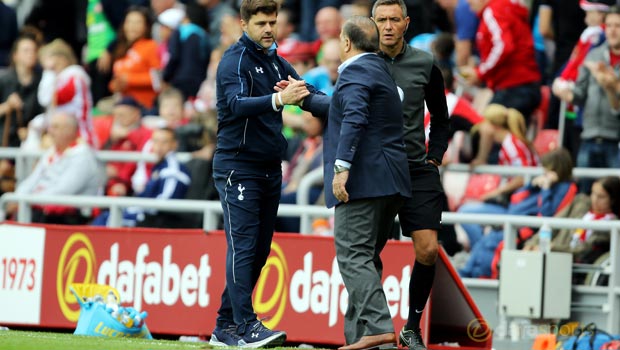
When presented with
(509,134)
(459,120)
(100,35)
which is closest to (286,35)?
(100,35)

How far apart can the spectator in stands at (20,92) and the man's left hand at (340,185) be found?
1014 cm

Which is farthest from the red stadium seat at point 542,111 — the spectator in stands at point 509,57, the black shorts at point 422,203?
the black shorts at point 422,203

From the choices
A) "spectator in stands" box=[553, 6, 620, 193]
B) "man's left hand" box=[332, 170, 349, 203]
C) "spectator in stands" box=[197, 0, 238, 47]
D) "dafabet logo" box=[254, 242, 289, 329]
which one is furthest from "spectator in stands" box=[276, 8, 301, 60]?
"man's left hand" box=[332, 170, 349, 203]

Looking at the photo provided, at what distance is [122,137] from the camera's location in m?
17.5

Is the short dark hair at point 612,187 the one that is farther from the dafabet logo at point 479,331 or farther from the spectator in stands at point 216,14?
the spectator in stands at point 216,14

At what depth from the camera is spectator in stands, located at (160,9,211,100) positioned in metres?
18.5

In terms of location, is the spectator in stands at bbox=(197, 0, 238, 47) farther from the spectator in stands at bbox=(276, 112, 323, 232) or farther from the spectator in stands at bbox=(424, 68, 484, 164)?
the spectator in stands at bbox=(424, 68, 484, 164)

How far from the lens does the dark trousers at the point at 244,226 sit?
9.91 meters

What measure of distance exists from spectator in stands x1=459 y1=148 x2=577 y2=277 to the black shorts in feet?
10.7

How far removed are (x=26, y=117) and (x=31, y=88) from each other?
0.38 metres

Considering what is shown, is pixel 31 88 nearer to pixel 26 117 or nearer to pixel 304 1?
pixel 26 117

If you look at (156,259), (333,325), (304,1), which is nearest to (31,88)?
(304,1)

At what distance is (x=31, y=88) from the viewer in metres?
19.1

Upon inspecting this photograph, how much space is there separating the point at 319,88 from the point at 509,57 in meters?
2.00
